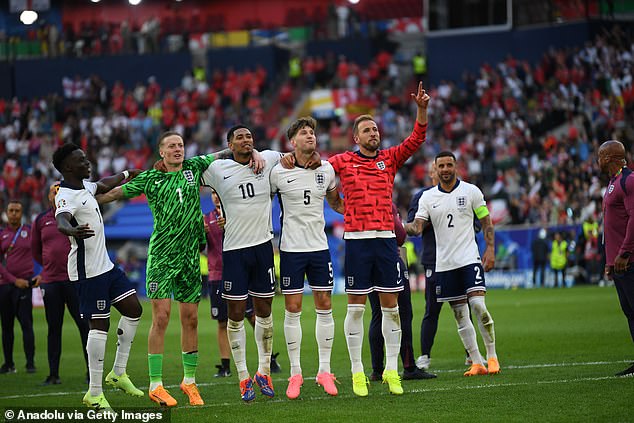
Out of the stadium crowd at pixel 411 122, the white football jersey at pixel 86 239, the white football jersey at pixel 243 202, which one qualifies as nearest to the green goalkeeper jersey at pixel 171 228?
the white football jersey at pixel 243 202

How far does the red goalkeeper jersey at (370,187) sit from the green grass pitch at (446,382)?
1.80 m

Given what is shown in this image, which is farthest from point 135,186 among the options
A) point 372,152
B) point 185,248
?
point 372,152

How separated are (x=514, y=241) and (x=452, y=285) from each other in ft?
68.0

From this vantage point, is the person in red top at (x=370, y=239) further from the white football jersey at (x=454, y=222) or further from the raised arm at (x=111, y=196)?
the raised arm at (x=111, y=196)

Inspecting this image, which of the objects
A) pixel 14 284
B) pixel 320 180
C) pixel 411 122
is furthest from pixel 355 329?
pixel 411 122

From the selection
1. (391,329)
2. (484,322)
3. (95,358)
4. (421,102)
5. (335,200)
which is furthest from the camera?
(484,322)

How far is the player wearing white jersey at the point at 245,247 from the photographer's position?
10820 mm

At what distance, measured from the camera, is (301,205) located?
35.8ft

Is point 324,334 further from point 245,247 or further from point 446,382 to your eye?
point 446,382

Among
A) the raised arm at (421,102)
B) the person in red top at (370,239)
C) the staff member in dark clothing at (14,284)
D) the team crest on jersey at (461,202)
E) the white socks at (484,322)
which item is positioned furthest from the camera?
the staff member in dark clothing at (14,284)

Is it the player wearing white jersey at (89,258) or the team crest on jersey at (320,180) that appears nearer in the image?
the player wearing white jersey at (89,258)

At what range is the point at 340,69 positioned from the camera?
4503cm

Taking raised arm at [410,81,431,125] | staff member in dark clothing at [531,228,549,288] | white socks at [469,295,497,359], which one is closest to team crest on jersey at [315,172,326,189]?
raised arm at [410,81,431,125]

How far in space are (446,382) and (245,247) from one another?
2901mm
